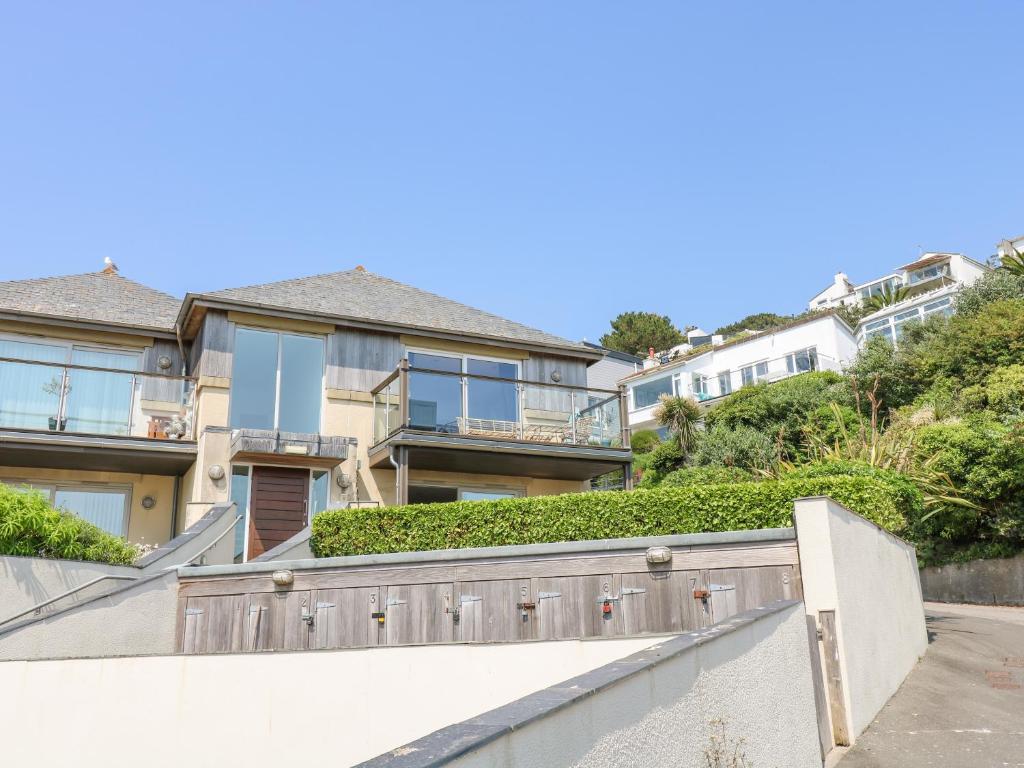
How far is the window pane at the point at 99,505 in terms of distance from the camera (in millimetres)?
16250

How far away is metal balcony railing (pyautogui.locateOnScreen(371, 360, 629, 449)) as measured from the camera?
53.6 ft

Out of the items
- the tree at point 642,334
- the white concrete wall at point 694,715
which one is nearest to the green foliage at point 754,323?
the tree at point 642,334

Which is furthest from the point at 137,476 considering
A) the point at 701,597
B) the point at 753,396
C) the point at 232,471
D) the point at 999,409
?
the point at 753,396

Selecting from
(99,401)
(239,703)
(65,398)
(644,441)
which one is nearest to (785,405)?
(644,441)

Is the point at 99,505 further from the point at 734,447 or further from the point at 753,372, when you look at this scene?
the point at 753,372

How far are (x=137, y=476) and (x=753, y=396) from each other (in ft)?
80.3

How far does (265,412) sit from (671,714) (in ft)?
43.6

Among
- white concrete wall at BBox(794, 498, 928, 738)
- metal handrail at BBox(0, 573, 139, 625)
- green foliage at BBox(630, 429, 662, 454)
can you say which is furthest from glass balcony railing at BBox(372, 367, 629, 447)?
green foliage at BBox(630, 429, 662, 454)

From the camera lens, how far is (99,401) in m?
15.6

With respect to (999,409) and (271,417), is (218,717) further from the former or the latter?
(999,409)

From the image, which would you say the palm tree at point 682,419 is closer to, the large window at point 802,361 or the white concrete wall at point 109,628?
the large window at point 802,361

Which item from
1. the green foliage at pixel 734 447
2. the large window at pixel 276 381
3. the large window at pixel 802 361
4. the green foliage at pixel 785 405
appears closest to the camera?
the large window at pixel 276 381

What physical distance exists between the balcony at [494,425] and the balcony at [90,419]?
12.1ft

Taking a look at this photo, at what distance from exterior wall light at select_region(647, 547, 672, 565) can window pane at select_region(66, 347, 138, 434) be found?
1042 centimetres
